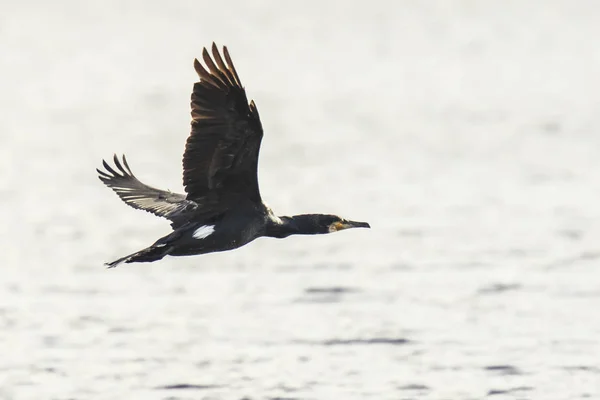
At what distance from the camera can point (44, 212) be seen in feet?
65.2

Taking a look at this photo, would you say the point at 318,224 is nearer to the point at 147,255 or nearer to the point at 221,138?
the point at 221,138

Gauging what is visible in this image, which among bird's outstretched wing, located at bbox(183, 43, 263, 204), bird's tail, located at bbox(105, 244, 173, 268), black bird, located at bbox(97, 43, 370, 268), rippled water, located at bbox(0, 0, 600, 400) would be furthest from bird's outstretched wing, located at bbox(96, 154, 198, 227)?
rippled water, located at bbox(0, 0, 600, 400)

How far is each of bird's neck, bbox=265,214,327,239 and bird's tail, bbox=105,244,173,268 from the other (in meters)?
0.94

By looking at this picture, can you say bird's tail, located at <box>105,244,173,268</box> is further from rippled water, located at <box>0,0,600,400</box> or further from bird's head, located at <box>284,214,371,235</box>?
rippled water, located at <box>0,0,600,400</box>

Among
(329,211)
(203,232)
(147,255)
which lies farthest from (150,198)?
(329,211)

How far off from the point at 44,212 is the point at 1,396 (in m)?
7.64

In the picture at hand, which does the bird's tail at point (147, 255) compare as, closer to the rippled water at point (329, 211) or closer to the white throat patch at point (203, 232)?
the white throat patch at point (203, 232)

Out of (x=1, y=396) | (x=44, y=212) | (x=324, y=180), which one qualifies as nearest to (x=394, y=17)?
(x=324, y=180)

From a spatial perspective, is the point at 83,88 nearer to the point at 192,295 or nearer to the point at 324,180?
the point at 324,180

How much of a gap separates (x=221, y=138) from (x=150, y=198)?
7.46 feet

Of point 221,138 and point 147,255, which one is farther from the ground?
point 221,138

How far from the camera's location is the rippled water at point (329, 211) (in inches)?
520

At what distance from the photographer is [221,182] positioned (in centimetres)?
1112

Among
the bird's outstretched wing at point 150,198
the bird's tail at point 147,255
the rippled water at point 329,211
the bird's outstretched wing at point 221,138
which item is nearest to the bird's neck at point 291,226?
the bird's outstretched wing at point 221,138
